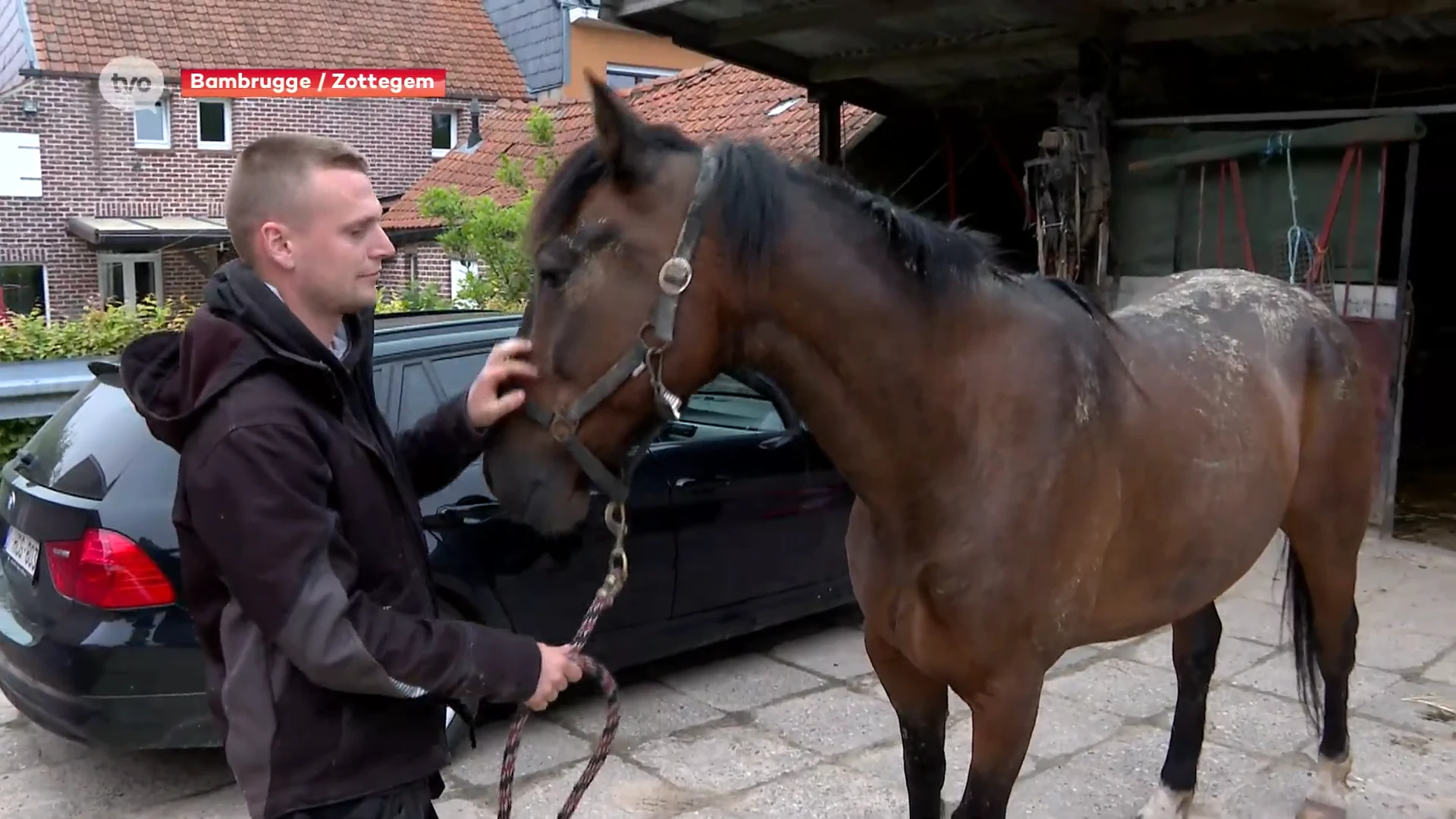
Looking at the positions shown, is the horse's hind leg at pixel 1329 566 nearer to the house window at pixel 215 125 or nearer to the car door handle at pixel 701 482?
the car door handle at pixel 701 482

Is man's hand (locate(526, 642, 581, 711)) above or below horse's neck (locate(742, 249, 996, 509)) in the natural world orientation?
below

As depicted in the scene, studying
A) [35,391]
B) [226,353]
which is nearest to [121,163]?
[35,391]

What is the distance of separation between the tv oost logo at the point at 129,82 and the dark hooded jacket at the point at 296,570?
19.6m

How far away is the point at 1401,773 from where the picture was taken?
3496mm

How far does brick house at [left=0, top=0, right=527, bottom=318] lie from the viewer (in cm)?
1788

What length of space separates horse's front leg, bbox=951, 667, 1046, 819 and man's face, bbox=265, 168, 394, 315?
4.57 ft

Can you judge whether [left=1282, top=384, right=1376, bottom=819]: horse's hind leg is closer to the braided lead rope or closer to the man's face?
the braided lead rope

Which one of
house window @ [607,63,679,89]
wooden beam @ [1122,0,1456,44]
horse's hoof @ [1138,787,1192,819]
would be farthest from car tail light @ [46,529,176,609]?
house window @ [607,63,679,89]

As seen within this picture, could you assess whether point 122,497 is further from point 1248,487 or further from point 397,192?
point 397,192

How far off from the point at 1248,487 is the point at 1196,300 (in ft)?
2.22

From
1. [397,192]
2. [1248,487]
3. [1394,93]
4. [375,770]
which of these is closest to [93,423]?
[375,770]

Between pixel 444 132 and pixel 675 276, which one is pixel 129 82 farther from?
pixel 675 276

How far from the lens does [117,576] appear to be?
307 cm

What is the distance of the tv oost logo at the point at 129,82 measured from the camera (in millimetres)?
18125
